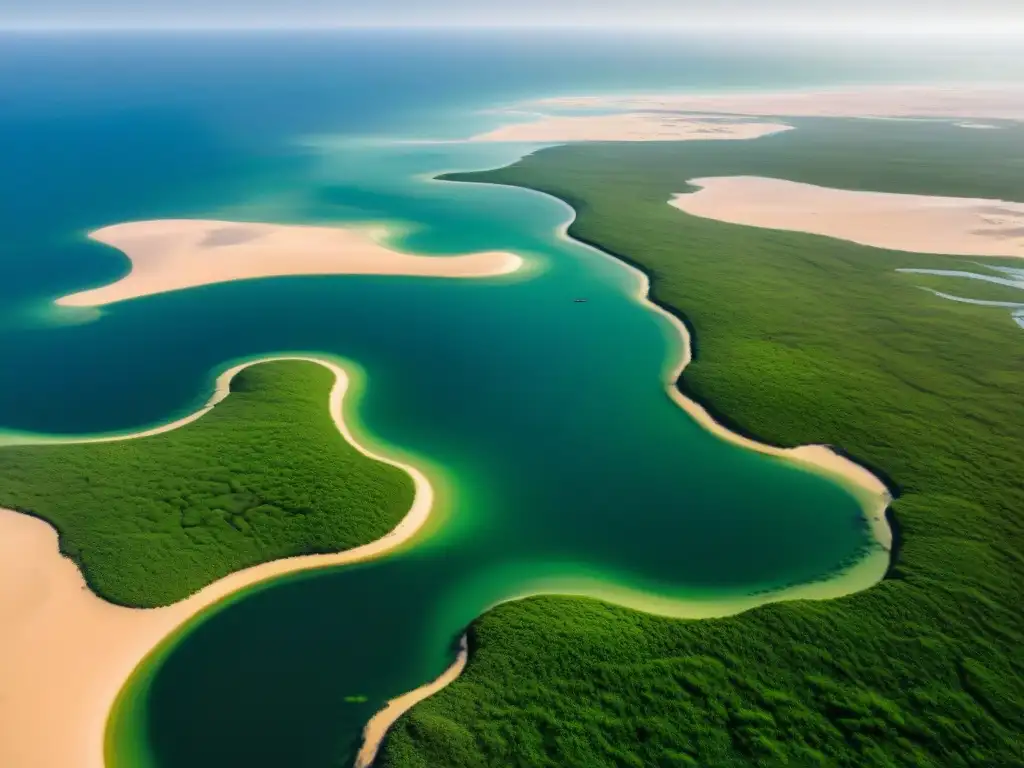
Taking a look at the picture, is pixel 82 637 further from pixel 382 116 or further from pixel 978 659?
pixel 382 116

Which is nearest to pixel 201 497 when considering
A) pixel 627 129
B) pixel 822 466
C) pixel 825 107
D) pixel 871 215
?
pixel 822 466

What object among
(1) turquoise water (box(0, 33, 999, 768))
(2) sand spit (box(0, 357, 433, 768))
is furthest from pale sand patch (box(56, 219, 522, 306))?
(2) sand spit (box(0, 357, 433, 768))

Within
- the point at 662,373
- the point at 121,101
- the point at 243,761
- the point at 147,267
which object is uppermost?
the point at 121,101

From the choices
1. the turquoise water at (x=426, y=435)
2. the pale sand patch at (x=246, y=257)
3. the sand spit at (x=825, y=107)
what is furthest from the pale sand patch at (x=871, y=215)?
the sand spit at (x=825, y=107)

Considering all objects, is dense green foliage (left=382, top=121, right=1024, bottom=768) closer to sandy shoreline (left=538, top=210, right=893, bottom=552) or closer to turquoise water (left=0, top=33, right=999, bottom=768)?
sandy shoreline (left=538, top=210, right=893, bottom=552)

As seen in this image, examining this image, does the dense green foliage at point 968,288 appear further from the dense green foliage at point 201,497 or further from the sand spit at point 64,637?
the sand spit at point 64,637

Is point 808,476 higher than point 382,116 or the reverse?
the reverse

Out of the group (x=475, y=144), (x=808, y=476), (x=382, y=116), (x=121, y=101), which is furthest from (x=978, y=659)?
(x=121, y=101)
